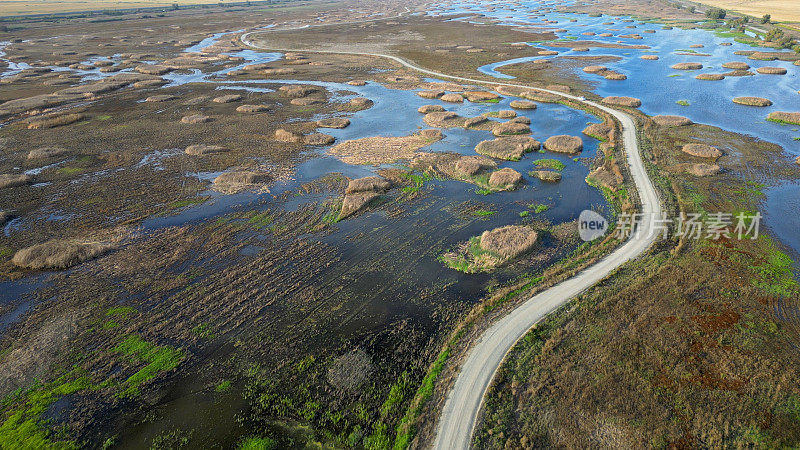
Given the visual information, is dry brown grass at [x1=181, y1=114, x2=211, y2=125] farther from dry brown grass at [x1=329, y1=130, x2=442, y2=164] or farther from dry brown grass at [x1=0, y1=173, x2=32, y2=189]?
dry brown grass at [x1=329, y1=130, x2=442, y2=164]

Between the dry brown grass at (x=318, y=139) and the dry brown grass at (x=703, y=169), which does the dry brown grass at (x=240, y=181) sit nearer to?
the dry brown grass at (x=318, y=139)

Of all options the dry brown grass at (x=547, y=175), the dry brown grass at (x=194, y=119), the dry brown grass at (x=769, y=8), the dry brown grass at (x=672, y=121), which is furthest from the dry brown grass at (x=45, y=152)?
the dry brown grass at (x=769, y=8)

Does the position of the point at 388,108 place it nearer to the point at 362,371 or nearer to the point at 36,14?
the point at 362,371

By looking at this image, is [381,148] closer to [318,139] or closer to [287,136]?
[318,139]

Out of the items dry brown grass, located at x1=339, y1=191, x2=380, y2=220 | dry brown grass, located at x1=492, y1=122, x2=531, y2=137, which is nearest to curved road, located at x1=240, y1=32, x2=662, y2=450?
dry brown grass, located at x1=339, y1=191, x2=380, y2=220

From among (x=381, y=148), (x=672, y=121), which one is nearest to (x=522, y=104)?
(x=672, y=121)

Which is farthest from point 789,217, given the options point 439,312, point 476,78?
point 476,78
